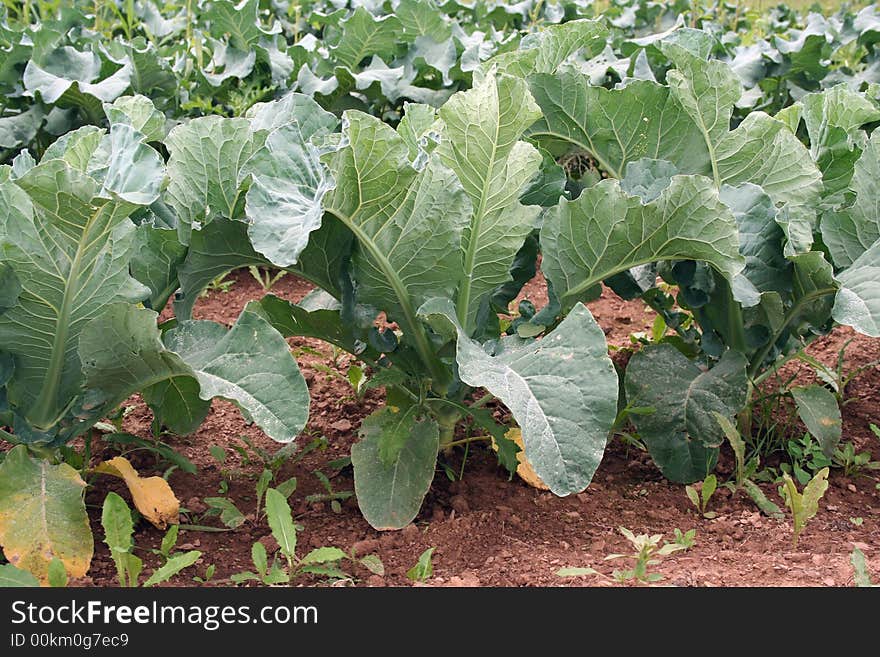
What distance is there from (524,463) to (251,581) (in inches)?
31.6

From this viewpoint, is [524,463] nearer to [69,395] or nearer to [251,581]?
[251,581]

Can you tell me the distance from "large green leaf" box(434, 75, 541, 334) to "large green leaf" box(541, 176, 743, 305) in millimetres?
103

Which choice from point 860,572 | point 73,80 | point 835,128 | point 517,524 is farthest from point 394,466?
point 73,80

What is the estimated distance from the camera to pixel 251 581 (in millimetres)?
2285

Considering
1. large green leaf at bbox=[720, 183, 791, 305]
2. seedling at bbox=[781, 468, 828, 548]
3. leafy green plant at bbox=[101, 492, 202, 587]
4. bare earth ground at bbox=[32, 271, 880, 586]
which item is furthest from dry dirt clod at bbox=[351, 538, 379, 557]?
large green leaf at bbox=[720, 183, 791, 305]

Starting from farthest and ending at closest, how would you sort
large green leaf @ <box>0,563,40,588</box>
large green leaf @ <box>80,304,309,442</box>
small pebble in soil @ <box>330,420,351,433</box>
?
small pebble in soil @ <box>330,420,351,433</box> → large green leaf @ <box>80,304,309,442</box> → large green leaf @ <box>0,563,40,588</box>

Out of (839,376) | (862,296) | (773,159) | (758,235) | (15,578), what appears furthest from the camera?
(839,376)

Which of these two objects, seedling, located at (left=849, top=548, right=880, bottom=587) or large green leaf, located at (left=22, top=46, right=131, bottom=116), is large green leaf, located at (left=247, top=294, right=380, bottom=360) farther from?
large green leaf, located at (left=22, top=46, right=131, bottom=116)

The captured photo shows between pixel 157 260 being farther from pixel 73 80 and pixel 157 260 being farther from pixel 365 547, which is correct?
pixel 73 80

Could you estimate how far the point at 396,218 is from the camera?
2.37 metres

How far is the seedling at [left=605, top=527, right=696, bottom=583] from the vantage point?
84.1 inches

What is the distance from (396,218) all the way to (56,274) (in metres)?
0.78

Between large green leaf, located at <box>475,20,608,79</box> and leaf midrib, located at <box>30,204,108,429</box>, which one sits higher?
large green leaf, located at <box>475,20,608,79</box>

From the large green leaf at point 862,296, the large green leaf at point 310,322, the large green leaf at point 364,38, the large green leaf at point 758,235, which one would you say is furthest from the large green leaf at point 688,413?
the large green leaf at point 364,38
